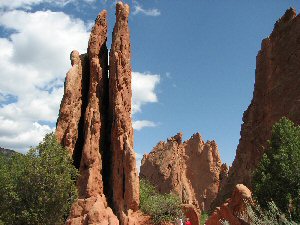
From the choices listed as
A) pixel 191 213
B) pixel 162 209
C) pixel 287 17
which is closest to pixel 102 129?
pixel 162 209

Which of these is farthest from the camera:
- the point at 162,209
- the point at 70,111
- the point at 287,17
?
the point at 287,17

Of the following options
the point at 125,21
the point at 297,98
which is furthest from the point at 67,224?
the point at 297,98

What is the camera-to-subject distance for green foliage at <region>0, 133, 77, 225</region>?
27.7 metres

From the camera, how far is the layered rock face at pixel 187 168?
64562 millimetres

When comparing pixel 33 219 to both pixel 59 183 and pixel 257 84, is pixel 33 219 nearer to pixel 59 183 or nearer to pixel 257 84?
pixel 59 183

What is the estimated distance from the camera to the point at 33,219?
27.3 metres

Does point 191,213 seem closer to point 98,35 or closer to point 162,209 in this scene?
point 162,209

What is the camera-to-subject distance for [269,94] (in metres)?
44.1

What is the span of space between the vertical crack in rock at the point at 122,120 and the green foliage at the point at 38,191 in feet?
13.8

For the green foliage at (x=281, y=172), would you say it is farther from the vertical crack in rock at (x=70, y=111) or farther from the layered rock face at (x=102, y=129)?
the vertical crack in rock at (x=70, y=111)

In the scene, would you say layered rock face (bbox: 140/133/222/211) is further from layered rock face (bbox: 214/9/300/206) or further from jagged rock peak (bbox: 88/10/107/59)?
jagged rock peak (bbox: 88/10/107/59)

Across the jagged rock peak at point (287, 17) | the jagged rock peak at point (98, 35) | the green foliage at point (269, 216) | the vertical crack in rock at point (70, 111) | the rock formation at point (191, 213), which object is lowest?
the green foliage at point (269, 216)

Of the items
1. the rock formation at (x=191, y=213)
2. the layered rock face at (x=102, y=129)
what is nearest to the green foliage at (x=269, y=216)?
the layered rock face at (x=102, y=129)

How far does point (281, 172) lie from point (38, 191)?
54.7ft
